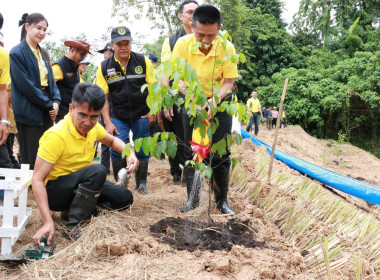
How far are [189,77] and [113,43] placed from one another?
180cm

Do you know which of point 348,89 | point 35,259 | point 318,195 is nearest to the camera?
point 35,259

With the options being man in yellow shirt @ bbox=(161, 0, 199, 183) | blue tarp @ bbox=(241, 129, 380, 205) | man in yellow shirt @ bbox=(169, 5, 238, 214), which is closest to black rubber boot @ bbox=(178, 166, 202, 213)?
man in yellow shirt @ bbox=(169, 5, 238, 214)

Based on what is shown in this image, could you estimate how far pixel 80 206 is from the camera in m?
2.55

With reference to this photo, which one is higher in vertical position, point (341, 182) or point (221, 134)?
point (221, 134)

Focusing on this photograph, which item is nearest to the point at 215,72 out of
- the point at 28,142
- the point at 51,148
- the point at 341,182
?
the point at 51,148

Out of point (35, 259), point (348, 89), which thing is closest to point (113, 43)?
point (35, 259)

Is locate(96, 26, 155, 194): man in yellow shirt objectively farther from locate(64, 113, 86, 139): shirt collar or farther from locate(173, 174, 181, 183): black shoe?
locate(64, 113, 86, 139): shirt collar

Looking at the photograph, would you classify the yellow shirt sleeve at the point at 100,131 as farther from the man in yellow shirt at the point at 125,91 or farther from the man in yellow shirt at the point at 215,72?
the man in yellow shirt at the point at 125,91

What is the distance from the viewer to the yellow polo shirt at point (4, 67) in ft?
9.98

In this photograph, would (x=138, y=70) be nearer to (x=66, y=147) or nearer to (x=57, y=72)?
(x=57, y=72)

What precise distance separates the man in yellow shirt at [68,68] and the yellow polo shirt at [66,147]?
1522 millimetres

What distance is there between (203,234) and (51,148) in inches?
43.6

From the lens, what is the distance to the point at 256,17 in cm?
2316

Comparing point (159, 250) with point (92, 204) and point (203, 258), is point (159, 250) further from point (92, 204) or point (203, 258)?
point (92, 204)
